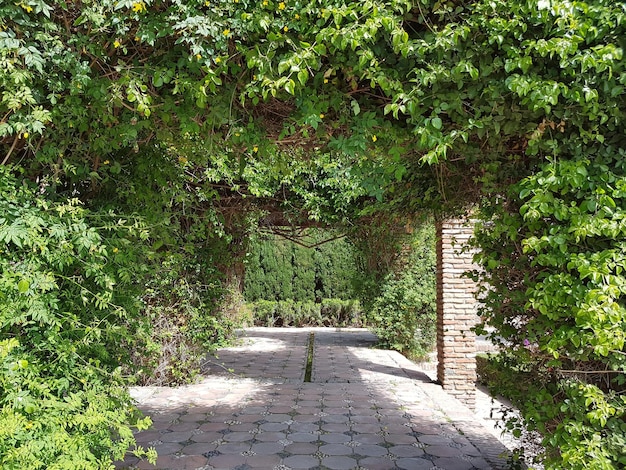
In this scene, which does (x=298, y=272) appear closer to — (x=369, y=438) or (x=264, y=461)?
(x=369, y=438)

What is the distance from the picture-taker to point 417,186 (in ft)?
11.5

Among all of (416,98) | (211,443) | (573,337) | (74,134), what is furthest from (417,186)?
(211,443)

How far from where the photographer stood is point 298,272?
51.9 ft

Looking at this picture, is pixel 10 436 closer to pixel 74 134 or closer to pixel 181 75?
pixel 74 134

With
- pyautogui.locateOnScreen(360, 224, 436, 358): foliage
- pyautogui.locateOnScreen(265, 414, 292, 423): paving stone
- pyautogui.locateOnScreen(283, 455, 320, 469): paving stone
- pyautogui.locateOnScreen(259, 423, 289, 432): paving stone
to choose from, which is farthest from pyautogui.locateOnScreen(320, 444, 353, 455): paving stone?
pyautogui.locateOnScreen(360, 224, 436, 358): foliage

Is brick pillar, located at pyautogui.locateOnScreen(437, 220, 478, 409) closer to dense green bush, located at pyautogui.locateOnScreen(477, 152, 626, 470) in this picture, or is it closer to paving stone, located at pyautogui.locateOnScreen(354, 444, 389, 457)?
paving stone, located at pyautogui.locateOnScreen(354, 444, 389, 457)

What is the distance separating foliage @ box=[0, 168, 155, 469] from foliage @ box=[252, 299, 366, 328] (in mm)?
12382

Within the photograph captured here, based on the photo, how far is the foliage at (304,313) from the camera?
1496 centimetres

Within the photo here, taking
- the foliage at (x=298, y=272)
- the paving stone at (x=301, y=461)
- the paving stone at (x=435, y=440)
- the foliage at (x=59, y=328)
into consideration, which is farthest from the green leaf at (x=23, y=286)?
the foliage at (x=298, y=272)

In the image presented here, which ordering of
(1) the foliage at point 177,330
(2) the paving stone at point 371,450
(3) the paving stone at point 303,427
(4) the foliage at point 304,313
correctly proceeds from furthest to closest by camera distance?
(4) the foliage at point 304,313, (1) the foliage at point 177,330, (3) the paving stone at point 303,427, (2) the paving stone at point 371,450

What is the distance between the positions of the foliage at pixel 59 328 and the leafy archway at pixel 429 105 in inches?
1.9

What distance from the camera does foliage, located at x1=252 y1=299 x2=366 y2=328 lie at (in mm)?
14961

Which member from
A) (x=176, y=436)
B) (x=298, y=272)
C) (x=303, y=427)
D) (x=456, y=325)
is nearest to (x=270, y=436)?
(x=303, y=427)

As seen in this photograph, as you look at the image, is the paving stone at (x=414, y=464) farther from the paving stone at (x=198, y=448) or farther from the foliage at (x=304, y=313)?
the foliage at (x=304, y=313)
